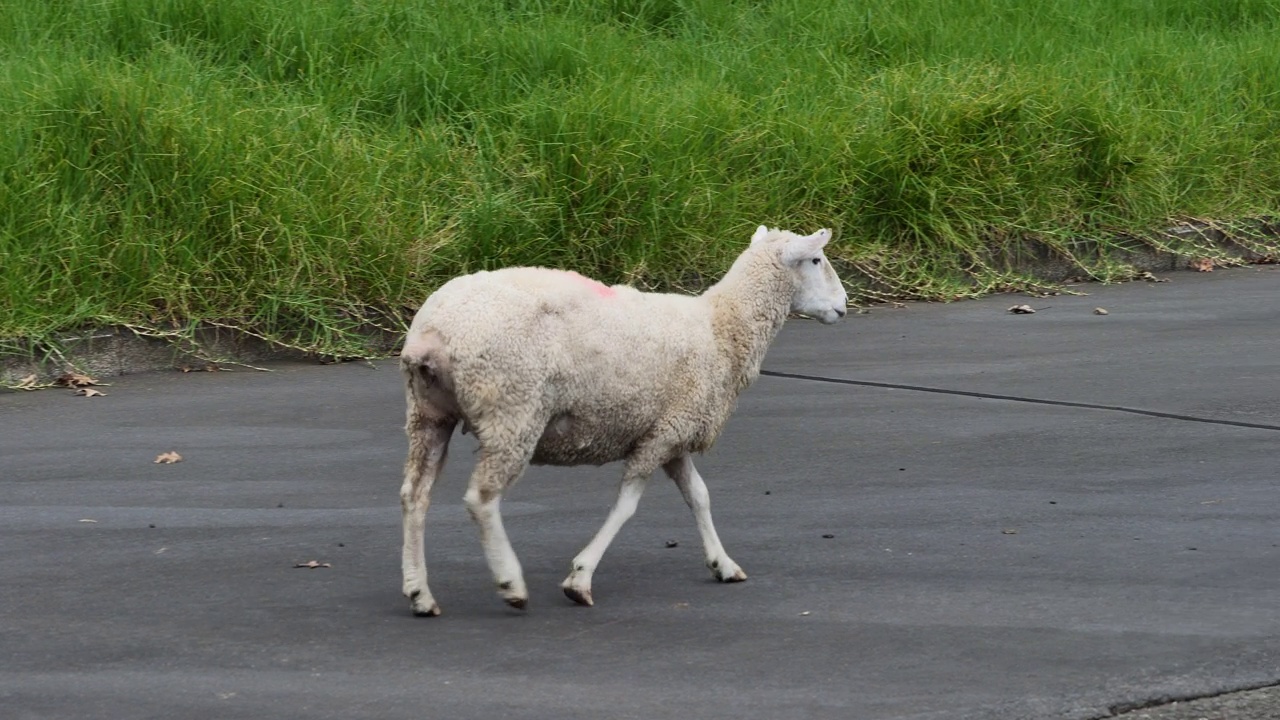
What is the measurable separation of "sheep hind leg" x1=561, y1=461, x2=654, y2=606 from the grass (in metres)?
4.49

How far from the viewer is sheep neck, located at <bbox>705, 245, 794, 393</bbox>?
589cm

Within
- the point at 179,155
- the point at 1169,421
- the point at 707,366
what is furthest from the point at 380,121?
the point at 707,366

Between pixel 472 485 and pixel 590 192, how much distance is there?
5846mm

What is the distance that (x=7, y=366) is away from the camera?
356 inches

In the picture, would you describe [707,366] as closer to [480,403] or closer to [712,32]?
[480,403]

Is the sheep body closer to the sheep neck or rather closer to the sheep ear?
the sheep neck

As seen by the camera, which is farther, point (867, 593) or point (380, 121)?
point (380, 121)

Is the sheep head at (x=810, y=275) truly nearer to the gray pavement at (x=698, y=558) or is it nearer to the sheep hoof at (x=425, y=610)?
the gray pavement at (x=698, y=558)

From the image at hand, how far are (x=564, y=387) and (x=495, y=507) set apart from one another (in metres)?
0.41

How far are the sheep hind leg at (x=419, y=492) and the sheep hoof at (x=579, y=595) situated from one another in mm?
403

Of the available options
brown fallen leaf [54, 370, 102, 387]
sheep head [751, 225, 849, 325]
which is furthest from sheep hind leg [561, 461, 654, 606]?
brown fallen leaf [54, 370, 102, 387]

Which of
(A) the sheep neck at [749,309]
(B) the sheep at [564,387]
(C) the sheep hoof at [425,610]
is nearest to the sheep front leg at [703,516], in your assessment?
(B) the sheep at [564,387]

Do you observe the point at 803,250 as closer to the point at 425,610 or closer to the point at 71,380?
the point at 425,610

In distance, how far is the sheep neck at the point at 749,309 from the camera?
5887 millimetres
